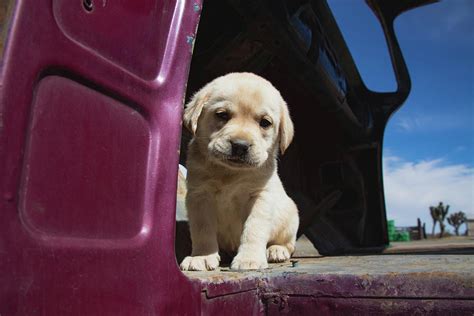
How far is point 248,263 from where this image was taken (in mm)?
2070

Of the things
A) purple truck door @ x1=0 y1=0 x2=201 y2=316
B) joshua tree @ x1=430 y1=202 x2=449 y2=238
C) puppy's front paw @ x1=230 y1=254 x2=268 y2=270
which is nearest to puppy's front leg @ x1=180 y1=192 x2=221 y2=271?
puppy's front paw @ x1=230 y1=254 x2=268 y2=270

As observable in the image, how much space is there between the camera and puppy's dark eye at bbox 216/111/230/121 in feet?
8.57

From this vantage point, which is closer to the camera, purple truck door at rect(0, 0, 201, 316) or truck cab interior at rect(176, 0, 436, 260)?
purple truck door at rect(0, 0, 201, 316)

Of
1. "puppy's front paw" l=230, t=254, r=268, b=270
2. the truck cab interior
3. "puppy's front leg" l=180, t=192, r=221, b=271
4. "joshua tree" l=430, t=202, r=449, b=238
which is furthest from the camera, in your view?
"joshua tree" l=430, t=202, r=449, b=238

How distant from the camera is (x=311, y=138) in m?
5.43

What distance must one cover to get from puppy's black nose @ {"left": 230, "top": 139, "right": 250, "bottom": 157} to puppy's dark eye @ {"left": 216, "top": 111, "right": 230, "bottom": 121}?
0.26 meters

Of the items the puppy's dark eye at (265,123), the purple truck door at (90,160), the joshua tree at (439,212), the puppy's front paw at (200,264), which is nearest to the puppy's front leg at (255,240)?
the puppy's front paw at (200,264)

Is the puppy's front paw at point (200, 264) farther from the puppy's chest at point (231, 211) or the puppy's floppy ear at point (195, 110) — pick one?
the puppy's floppy ear at point (195, 110)

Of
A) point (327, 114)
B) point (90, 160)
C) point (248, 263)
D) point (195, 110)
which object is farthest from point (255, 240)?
point (327, 114)

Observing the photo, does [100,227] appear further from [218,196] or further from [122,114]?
[218,196]

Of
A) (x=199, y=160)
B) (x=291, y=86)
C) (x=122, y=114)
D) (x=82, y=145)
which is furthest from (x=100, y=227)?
(x=291, y=86)

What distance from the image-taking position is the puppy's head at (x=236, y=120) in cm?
244

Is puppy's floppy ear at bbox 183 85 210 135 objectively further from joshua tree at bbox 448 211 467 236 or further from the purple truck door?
joshua tree at bbox 448 211 467 236

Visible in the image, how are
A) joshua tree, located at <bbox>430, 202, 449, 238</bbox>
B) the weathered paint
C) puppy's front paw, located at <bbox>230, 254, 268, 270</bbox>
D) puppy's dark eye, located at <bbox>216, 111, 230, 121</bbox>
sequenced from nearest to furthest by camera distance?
the weathered paint → puppy's front paw, located at <bbox>230, 254, 268, 270</bbox> → puppy's dark eye, located at <bbox>216, 111, 230, 121</bbox> → joshua tree, located at <bbox>430, 202, 449, 238</bbox>
